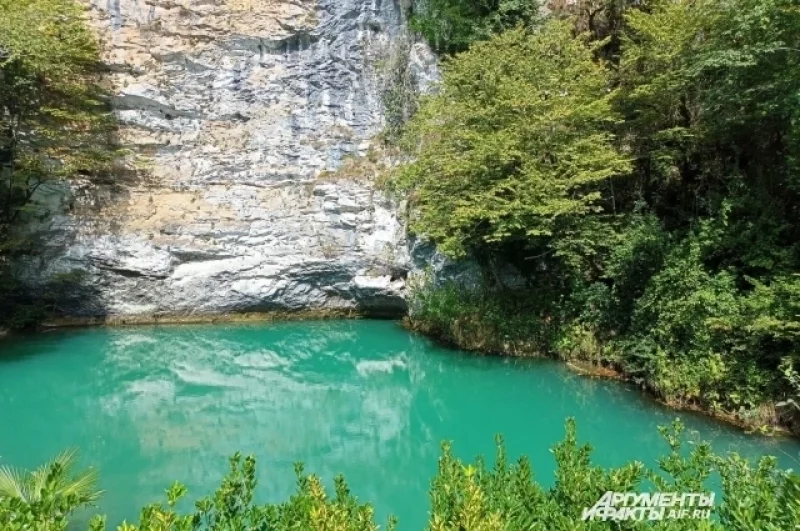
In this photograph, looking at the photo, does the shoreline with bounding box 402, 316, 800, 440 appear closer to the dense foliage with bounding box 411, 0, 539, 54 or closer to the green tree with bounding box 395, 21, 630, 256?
the green tree with bounding box 395, 21, 630, 256

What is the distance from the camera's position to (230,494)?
9.68 ft

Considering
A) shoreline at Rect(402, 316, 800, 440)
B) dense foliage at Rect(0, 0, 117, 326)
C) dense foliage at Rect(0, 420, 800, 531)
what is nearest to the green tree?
shoreline at Rect(402, 316, 800, 440)

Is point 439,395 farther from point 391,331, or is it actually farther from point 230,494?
point 230,494

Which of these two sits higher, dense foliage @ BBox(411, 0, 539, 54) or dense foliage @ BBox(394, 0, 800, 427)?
dense foliage @ BBox(411, 0, 539, 54)

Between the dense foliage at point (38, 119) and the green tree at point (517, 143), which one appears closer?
the green tree at point (517, 143)

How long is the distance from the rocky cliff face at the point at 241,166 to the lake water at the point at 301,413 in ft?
8.18

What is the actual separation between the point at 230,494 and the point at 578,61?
10.7m

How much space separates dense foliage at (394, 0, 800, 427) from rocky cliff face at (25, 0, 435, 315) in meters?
3.93

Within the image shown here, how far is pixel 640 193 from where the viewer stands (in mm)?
11023

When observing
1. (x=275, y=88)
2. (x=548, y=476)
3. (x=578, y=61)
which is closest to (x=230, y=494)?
(x=548, y=476)

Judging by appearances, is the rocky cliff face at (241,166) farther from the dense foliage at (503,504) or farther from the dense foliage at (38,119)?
the dense foliage at (503,504)

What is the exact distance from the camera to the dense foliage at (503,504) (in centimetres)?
242

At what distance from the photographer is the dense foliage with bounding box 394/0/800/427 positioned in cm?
770

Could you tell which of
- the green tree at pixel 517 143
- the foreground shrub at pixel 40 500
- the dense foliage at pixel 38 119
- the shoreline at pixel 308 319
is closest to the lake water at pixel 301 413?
the shoreline at pixel 308 319
